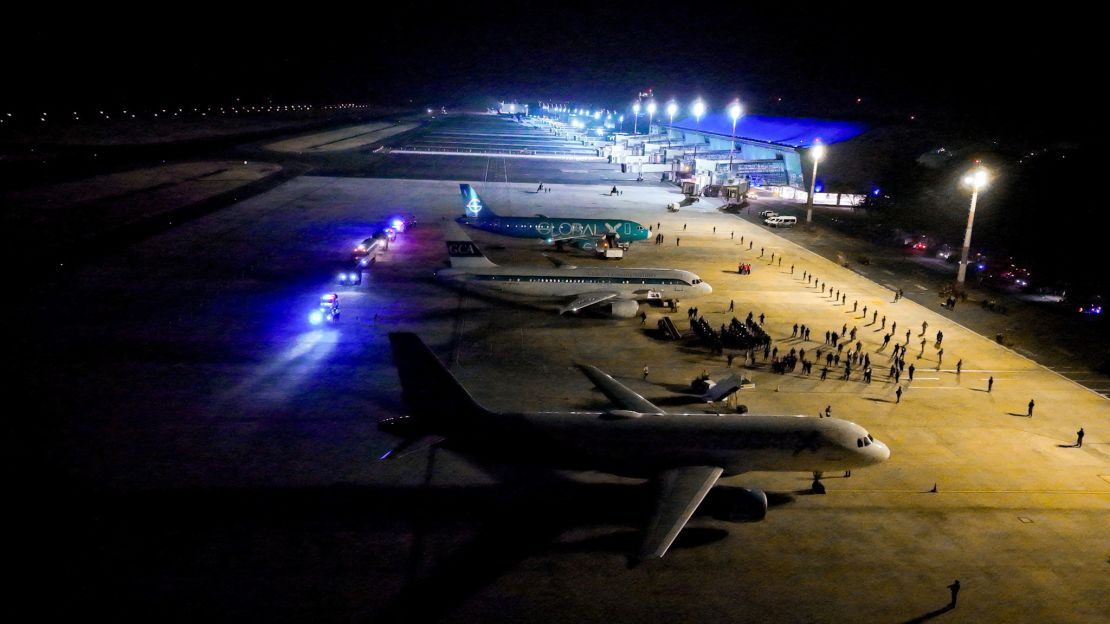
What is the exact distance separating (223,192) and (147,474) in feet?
333

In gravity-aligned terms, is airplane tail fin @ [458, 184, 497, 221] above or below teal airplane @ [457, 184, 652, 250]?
above

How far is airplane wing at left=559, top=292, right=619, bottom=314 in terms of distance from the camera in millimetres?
56009

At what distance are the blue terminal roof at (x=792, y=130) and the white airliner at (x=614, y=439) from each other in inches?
4043

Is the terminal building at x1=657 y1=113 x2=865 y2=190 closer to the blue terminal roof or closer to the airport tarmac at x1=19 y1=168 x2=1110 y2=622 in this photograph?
the blue terminal roof

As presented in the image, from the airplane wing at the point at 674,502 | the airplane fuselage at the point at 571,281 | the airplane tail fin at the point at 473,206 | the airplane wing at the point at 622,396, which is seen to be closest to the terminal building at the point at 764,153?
the airplane tail fin at the point at 473,206

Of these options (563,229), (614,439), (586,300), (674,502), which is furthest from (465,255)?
(674,502)

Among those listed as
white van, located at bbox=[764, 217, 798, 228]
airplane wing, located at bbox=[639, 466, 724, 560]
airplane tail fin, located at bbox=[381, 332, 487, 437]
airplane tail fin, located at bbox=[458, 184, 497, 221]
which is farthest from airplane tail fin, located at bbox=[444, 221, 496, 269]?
white van, located at bbox=[764, 217, 798, 228]

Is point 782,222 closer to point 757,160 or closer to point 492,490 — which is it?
point 757,160

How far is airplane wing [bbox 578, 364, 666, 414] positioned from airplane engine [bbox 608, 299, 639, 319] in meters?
20.9

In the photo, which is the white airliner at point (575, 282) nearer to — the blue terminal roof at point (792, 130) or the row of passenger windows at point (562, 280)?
the row of passenger windows at point (562, 280)

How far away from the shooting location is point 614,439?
29062 millimetres

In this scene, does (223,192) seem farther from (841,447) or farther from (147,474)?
(841,447)

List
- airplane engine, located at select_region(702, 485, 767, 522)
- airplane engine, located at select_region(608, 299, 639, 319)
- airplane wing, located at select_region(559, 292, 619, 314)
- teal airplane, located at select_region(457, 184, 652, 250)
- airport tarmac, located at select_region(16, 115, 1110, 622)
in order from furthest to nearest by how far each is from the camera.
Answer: teal airplane, located at select_region(457, 184, 652, 250)
airplane engine, located at select_region(608, 299, 639, 319)
airplane wing, located at select_region(559, 292, 619, 314)
airplane engine, located at select_region(702, 485, 767, 522)
airport tarmac, located at select_region(16, 115, 1110, 622)

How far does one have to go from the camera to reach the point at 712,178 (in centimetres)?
14588
